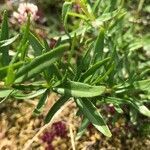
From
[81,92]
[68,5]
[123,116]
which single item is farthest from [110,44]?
[81,92]

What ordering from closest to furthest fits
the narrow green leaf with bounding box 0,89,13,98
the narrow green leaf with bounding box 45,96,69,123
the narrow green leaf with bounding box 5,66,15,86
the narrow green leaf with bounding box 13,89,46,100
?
the narrow green leaf with bounding box 5,66,15,86, the narrow green leaf with bounding box 0,89,13,98, the narrow green leaf with bounding box 13,89,46,100, the narrow green leaf with bounding box 45,96,69,123

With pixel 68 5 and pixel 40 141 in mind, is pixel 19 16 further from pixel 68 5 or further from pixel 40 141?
pixel 40 141

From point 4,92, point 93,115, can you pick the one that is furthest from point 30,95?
point 93,115

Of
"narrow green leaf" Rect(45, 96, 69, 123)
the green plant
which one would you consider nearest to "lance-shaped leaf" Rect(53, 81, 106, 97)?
the green plant

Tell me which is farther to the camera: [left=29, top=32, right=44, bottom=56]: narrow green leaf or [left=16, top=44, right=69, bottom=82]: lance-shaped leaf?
[left=29, top=32, right=44, bottom=56]: narrow green leaf

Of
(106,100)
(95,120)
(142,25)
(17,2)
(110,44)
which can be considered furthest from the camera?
(142,25)

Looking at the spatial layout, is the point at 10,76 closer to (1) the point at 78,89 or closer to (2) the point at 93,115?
(1) the point at 78,89

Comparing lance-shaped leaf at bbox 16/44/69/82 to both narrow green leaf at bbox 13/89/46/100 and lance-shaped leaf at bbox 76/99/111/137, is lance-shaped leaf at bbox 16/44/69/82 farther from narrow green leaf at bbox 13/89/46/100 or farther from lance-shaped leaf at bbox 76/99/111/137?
lance-shaped leaf at bbox 76/99/111/137

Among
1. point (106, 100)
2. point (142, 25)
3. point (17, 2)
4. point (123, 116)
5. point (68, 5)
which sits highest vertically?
point (68, 5)
